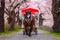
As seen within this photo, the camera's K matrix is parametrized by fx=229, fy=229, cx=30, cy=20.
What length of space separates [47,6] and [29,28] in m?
37.8

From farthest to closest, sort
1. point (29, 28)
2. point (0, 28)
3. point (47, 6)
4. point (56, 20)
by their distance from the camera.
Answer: point (47, 6) < point (56, 20) < point (0, 28) < point (29, 28)

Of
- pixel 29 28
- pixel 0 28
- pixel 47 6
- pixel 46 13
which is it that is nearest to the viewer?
pixel 29 28

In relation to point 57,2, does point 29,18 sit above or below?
below

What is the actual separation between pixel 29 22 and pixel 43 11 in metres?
43.8

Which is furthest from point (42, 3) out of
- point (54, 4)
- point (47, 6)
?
point (54, 4)

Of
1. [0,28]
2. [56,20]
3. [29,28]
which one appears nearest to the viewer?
[29,28]

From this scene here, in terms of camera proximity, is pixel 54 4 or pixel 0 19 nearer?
pixel 0 19

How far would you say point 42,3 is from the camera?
62.1 meters

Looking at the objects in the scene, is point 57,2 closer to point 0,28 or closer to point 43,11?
point 0,28

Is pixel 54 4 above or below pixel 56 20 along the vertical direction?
above

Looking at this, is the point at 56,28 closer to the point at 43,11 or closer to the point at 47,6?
the point at 47,6

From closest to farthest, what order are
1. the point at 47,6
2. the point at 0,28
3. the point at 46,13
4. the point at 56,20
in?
the point at 0,28
the point at 56,20
the point at 47,6
the point at 46,13

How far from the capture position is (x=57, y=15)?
25.7 m

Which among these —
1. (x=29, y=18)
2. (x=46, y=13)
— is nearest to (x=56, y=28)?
(x=29, y=18)
